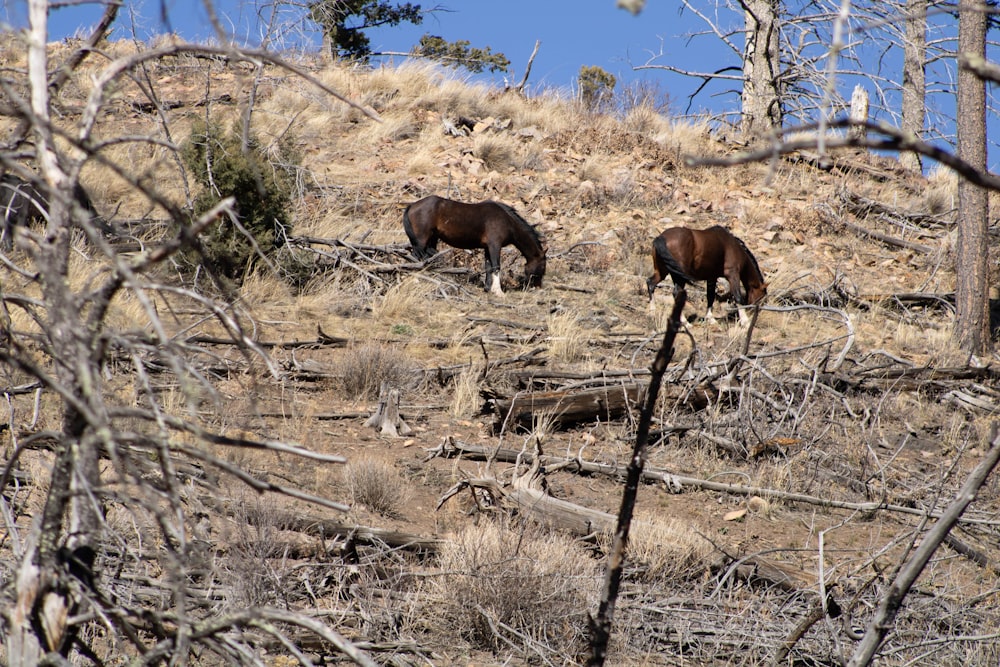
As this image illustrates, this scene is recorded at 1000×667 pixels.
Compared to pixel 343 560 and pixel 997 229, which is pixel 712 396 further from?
pixel 997 229

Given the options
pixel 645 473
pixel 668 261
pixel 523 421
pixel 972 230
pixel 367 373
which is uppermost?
pixel 972 230

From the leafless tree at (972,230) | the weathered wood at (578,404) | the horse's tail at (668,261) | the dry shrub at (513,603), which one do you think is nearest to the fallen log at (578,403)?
the weathered wood at (578,404)

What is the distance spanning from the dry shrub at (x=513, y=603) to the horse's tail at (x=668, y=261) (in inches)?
310

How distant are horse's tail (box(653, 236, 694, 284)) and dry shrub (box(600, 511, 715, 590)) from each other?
6882 mm

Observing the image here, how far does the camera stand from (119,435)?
1785 millimetres

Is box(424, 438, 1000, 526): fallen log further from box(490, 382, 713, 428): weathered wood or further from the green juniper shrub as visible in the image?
the green juniper shrub

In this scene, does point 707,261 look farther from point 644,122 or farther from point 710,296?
point 644,122

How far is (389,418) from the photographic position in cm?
797

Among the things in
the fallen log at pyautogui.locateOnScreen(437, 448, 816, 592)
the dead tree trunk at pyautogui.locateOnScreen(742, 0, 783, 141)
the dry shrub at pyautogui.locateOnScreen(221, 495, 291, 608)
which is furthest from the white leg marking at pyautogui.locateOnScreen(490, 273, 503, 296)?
the dead tree trunk at pyautogui.locateOnScreen(742, 0, 783, 141)

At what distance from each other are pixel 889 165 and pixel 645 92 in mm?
6194

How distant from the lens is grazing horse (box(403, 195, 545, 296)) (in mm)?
13258

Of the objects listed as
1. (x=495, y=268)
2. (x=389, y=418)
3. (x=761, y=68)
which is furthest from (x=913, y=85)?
(x=389, y=418)

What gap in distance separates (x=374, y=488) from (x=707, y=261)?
7.56 m

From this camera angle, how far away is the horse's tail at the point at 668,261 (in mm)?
12406
